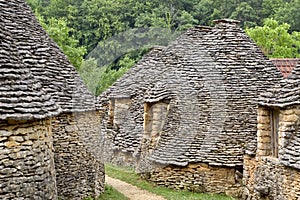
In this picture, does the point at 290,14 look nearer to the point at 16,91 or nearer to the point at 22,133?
the point at 16,91

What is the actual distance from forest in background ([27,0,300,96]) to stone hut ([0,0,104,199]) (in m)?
15.4

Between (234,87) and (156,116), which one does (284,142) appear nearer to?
(234,87)

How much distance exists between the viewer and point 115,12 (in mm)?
39062

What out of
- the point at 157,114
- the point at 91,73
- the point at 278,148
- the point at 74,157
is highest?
the point at 91,73

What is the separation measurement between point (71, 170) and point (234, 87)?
667 cm

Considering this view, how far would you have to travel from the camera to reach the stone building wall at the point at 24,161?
25.5ft

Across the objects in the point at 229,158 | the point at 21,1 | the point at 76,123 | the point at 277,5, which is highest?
the point at 277,5

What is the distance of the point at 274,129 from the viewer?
1322cm

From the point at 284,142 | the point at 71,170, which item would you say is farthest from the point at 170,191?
the point at 284,142

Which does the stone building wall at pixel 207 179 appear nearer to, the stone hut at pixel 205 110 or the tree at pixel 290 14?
the stone hut at pixel 205 110

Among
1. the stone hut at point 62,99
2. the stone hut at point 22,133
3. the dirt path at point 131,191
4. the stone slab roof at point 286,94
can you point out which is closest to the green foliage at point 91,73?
the dirt path at point 131,191

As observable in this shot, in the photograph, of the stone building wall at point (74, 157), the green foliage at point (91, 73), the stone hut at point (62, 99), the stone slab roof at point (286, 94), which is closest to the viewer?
Answer: the stone slab roof at point (286, 94)

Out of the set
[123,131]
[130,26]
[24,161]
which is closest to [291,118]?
[24,161]

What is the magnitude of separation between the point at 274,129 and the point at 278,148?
72 cm
